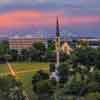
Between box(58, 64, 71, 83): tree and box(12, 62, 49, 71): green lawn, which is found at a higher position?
box(58, 64, 71, 83): tree

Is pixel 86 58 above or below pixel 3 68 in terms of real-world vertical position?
above

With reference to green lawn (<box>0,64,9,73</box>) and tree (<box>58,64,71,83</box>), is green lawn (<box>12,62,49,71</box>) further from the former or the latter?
tree (<box>58,64,71,83</box>)

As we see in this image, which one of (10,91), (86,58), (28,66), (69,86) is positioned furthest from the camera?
(28,66)

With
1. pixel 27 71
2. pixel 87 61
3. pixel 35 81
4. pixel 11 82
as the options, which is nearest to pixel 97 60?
pixel 87 61

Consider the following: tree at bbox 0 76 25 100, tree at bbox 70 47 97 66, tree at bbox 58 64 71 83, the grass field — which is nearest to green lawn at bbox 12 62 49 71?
the grass field

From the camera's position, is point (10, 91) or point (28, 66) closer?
point (10, 91)

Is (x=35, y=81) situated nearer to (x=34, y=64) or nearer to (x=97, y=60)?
(x=97, y=60)

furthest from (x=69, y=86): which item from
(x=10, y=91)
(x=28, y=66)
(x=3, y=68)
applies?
(x=3, y=68)

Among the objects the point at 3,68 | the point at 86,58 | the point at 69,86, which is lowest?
the point at 3,68

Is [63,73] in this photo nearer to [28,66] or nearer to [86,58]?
[86,58]

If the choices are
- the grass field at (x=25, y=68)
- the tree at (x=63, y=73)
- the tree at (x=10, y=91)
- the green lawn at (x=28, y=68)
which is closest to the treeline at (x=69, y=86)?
the tree at (x=63, y=73)

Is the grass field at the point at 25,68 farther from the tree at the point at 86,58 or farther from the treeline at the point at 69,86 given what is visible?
the tree at the point at 86,58
